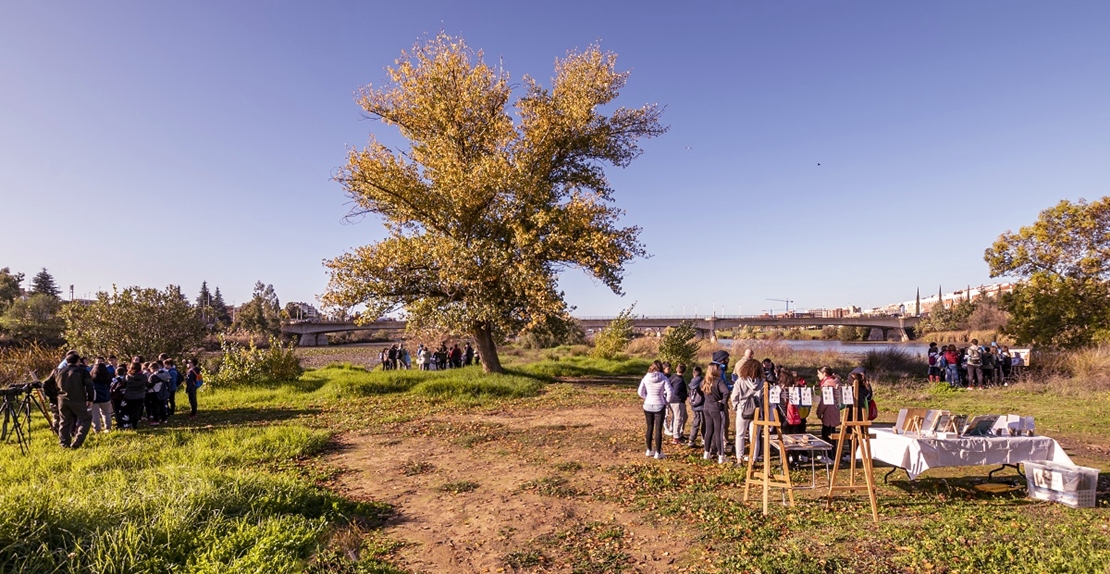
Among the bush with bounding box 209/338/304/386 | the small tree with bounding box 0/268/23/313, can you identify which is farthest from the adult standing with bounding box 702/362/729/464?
the small tree with bounding box 0/268/23/313

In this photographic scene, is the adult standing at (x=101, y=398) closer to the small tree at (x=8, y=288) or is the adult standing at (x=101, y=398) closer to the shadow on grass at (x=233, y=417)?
the shadow on grass at (x=233, y=417)

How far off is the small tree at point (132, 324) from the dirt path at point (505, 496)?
18.1 meters

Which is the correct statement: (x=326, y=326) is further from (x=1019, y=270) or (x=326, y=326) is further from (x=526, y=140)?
(x=1019, y=270)

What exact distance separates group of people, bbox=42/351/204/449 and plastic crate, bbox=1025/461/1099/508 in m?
15.8

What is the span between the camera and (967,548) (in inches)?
230

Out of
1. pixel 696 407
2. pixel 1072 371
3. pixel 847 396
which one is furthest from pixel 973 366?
pixel 847 396

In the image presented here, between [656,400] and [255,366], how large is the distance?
1804 centimetres

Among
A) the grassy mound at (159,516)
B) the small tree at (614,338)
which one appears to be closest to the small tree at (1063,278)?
the small tree at (614,338)

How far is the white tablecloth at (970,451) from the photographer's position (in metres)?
7.44

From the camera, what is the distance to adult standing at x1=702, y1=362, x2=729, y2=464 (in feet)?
31.2

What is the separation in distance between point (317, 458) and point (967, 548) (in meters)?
9.72

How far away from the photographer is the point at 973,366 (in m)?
21.0

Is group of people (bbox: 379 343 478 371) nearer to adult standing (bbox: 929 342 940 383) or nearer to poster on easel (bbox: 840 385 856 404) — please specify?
adult standing (bbox: 929 342 940 383)

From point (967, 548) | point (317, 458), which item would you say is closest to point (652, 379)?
point (967, 548)
